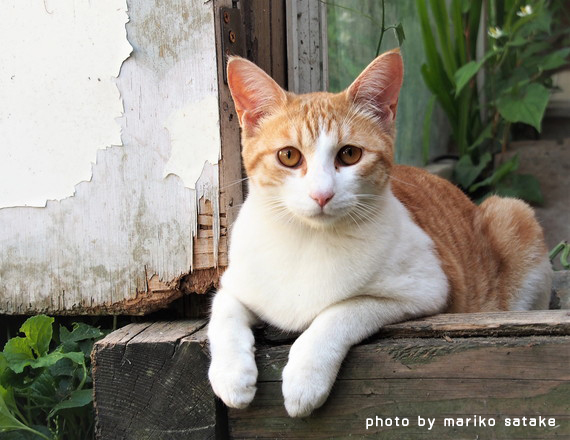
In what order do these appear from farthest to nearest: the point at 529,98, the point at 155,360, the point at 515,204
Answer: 1. the point at 529,98
2. the point at 515,204
3. the point at 155,360

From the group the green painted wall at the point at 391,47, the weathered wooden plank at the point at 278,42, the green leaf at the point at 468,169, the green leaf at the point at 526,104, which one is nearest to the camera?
the weathered wooden plank at the point at 278,42

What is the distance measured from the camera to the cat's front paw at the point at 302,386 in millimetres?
1622

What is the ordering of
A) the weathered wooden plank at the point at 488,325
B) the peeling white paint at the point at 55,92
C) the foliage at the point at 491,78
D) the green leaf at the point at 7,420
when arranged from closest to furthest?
the weathered wooden plank at the point at 488,325, the green leaf at the point at 7,420, the peeling white paint at the point at 55,92, the foliage at the point at 491,78

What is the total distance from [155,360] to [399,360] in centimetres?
70

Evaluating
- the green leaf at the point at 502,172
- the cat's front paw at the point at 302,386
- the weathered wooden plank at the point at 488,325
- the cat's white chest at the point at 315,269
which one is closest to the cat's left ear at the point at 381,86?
the cat's white chest at the point at 315,269

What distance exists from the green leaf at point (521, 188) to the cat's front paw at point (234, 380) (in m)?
2.74

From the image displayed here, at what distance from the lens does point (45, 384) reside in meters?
2.19

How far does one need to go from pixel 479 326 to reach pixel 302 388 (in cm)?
52

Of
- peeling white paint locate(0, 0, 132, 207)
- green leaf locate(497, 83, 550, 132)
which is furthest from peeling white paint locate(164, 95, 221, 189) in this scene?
green leaf locate(497, 83, 550, 132)

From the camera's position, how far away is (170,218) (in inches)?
89.3

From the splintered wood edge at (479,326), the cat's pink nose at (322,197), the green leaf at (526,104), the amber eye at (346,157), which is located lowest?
the splintered wood edge at (479,326)

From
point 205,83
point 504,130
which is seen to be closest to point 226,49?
point 205,83

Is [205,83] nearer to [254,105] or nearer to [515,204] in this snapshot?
[254,105]

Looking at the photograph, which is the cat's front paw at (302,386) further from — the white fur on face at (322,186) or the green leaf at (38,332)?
the green leaf at (38,332)
